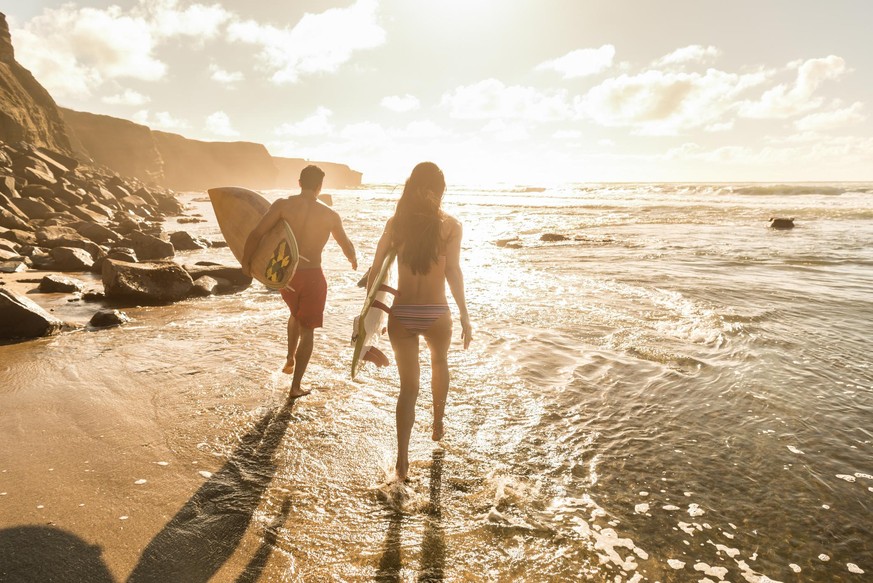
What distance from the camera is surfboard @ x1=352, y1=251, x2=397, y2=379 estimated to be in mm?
3408

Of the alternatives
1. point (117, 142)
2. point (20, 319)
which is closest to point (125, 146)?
point (117, 142)

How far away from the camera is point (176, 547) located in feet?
8.19

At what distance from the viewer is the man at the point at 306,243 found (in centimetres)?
459

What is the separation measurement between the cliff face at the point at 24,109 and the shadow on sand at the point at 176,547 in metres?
31.7

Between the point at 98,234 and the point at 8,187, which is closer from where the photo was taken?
the point at 98,234

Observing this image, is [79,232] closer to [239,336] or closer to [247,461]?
[239,336]

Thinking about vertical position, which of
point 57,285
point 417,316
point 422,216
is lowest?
point 57,285

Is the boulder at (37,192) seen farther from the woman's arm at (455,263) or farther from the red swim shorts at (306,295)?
the woman's arm at (455,263)

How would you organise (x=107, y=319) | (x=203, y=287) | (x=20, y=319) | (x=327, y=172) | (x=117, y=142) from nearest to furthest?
(x=20, y=319)
(x=107, y=319)
(x=203, y=287)
(x=117, y=142)
(x=327, y=172)

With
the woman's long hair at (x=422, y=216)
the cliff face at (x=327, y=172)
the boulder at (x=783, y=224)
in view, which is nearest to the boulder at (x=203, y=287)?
the woman's long hair at (x=422, y=216)

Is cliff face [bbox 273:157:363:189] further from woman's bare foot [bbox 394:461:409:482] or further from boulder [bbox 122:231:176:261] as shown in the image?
woman's bare foot [bbox 394:461:409:482]

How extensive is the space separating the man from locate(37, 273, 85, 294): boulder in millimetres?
5936

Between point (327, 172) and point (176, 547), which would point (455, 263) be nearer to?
point (176, 547)

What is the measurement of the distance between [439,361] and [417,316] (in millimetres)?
432
